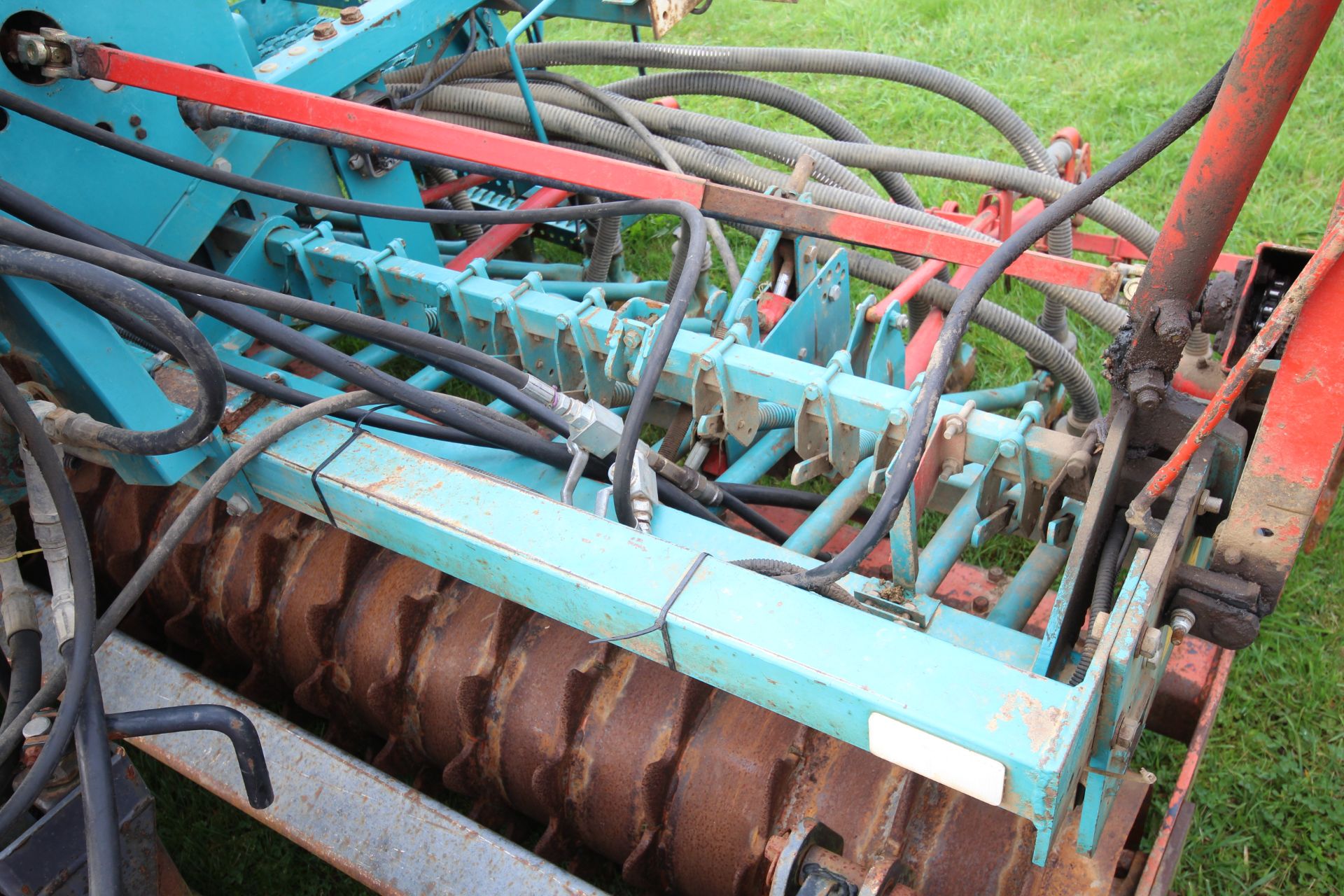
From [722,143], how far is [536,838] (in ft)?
5.90

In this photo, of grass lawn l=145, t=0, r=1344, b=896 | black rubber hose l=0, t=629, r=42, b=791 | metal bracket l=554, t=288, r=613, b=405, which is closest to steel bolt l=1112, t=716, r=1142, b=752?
grass lawn l=145, t=0, r=1344, b=896

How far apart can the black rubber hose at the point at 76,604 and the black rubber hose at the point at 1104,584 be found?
4.00 feet

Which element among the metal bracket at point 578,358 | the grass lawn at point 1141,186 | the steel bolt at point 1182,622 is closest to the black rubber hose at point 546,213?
the metal bracket at point 578,358

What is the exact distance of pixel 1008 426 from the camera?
1.55 meters

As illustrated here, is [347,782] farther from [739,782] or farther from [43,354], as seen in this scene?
[43,354]

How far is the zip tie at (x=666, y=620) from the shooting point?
4.19ft

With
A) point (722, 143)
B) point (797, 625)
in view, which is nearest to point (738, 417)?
point (797, 625)

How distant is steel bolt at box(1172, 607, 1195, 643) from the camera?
1309 mm

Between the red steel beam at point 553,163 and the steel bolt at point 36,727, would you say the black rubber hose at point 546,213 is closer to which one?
the red steel beam at point 553,163

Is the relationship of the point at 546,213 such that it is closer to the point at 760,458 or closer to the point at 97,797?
the point at 760,458

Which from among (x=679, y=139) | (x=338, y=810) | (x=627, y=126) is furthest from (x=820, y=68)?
(x=338, y=810)

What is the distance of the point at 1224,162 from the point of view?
121 cm

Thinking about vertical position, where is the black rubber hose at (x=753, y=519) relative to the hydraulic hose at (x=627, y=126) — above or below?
below

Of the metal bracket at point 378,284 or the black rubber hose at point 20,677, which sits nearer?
the black rubber hose at point 20,677
